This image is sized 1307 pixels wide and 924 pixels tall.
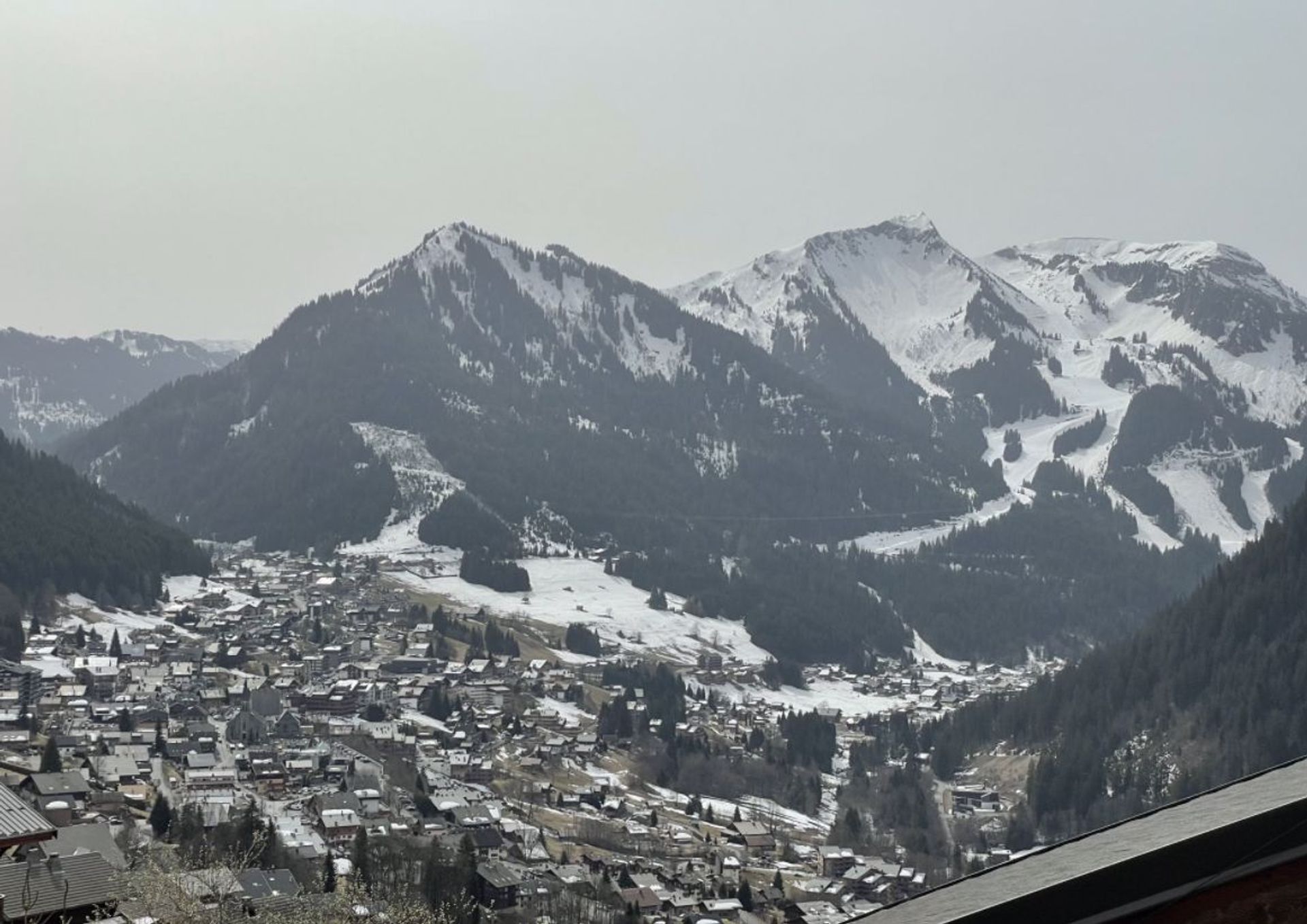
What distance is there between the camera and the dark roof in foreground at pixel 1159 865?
6.61 m

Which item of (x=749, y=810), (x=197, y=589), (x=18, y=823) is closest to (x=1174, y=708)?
(x=749, y=810)

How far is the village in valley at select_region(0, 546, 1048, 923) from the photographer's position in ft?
224

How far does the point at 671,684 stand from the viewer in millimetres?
163875

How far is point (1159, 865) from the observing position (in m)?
6.64

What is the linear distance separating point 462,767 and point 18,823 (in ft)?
306

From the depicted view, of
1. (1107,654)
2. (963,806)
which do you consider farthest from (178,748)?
(1107,654)

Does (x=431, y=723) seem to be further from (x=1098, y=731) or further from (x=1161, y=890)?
(x=1161, y=890)

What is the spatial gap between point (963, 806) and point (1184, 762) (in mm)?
18256

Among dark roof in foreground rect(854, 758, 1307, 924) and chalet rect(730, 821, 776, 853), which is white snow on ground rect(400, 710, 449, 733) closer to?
chalet rect(730, 821, 776, 853)

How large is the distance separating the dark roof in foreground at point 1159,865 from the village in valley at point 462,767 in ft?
58.2

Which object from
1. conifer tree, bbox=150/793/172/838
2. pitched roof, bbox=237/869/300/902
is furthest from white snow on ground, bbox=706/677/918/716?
pitched roof, bbox=237/869/300/902

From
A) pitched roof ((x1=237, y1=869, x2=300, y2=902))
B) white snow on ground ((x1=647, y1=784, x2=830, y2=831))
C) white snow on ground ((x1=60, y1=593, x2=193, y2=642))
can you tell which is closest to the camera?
pitched roof ((x1=237, y1=869, x2=300, y2=902))

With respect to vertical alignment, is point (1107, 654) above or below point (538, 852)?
above

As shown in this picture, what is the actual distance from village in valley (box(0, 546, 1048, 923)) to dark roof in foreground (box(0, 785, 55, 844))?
86 mm
